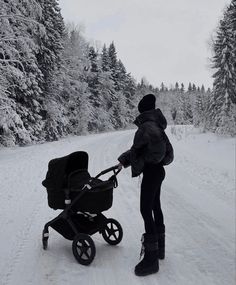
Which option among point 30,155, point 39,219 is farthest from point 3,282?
point 30,155

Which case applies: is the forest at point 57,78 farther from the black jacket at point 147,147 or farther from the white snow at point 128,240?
the black jacket at point 147,147

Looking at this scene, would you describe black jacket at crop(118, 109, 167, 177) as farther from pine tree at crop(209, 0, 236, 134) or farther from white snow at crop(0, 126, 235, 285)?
pine tree at crop(209, 0, 236, 134)

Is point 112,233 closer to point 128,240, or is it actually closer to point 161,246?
point 128,240

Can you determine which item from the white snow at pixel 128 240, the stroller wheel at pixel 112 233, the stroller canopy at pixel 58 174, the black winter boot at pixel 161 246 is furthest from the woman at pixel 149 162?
the stroller canopy at pixel 58 174

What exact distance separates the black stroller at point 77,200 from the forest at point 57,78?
9.96m

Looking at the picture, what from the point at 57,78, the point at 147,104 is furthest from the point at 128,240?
the point at 57,78

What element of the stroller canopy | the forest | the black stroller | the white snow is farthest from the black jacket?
the forest

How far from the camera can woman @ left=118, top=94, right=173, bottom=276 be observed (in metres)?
4.41

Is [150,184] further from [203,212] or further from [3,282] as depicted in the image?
[203,212]

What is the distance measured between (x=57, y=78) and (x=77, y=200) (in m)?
27.3

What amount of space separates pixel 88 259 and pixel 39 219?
218 centimetres

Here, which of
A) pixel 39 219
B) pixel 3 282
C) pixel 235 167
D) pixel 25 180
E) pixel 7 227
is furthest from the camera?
pixel 235 167

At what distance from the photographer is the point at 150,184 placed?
4.52m

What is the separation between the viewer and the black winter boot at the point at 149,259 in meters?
4.40
